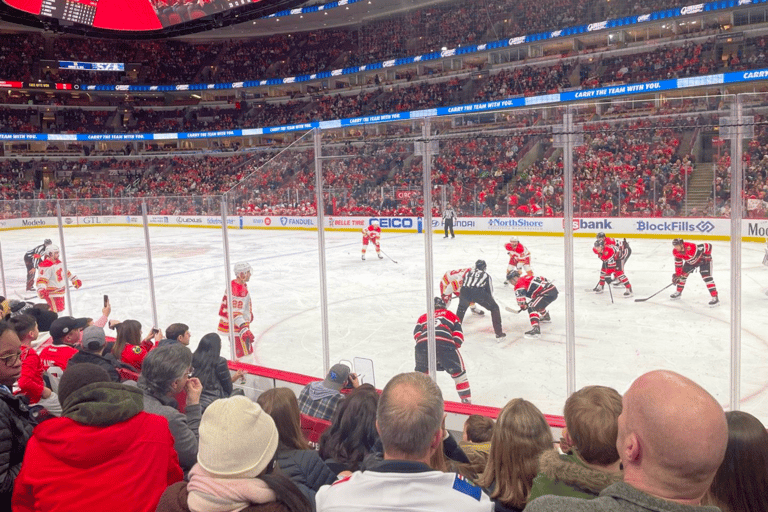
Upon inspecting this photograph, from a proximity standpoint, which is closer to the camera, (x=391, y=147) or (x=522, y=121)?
(x=522, y=121)

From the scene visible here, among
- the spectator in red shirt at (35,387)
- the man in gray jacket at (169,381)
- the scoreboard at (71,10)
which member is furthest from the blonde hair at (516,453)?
the scoreboard at (71,10)

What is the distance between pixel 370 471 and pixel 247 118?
4104 centimetres

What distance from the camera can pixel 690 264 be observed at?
661cm

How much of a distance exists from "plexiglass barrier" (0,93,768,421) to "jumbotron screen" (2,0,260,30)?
25.9 feet

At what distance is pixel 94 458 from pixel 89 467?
1.6 inches

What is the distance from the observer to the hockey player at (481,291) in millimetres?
7098

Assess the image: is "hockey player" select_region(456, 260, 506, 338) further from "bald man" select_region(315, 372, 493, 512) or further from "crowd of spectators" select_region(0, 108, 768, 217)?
"bald man" select_region(315, 372, 493, 512)

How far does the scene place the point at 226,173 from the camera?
1207 inches

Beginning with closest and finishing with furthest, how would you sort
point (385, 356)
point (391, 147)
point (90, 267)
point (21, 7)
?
point (391, 147), point (385, 356), point (90, 267), point (21, 7)

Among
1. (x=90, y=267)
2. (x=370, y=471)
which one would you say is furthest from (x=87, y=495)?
(x=90, y=267)

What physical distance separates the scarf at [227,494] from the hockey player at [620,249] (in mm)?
4621

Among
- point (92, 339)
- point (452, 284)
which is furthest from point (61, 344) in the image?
point (452, 284)

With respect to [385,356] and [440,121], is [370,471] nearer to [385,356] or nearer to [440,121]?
[440,121]

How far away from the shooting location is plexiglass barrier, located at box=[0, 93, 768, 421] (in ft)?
13.8
